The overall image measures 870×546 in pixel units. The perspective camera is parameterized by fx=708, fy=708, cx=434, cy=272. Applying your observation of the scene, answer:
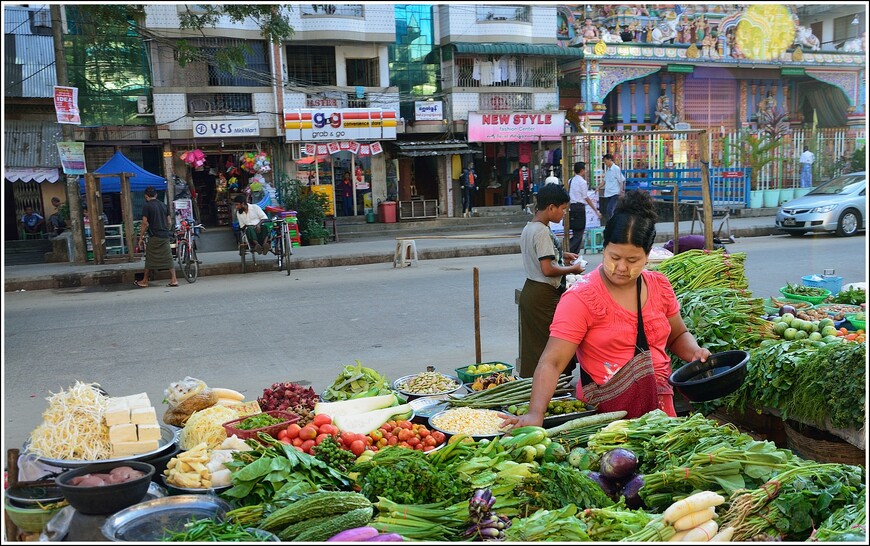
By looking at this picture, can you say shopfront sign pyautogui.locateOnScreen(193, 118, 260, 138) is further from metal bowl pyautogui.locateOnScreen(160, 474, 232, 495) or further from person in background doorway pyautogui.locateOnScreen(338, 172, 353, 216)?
metal bowl pyautogui.locateOnScreen(160, 474, 232, 495)

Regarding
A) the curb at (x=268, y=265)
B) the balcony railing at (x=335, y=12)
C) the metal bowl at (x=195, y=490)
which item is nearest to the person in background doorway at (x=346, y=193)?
the balcony railing at (x=335, y=12)

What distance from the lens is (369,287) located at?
1205cm

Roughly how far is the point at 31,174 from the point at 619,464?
2000 centimetres

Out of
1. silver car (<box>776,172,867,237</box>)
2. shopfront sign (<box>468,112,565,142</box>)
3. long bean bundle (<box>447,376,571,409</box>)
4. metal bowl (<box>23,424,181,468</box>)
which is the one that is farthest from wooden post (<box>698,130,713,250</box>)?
shopfront sign (<box>468,112,565,142</box>)

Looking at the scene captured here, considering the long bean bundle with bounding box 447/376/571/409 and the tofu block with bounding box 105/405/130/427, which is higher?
the tofu block with bounding box 105/405/130/427

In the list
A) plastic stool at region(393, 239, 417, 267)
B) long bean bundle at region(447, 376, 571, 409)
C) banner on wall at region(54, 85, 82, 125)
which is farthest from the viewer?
plastic stool at region(393, 239, 417, 267)

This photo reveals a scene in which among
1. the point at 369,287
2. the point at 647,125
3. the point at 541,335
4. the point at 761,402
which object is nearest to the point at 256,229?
the point at 369,287

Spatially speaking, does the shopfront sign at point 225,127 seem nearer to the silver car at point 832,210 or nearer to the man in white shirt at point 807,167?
the silver car at point 832,210

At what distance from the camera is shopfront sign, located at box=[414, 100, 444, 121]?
23125 mm

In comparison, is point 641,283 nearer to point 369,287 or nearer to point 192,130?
point 369,287

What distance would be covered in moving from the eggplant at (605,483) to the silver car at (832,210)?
52.5 feet

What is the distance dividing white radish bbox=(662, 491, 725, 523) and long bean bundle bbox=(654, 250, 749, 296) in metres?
3.49

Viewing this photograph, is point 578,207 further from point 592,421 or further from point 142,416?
point 142,416

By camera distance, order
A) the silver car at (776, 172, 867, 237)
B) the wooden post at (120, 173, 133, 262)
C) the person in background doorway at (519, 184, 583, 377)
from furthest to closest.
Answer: the silver car at (776, 172, 867, 237) → the wooden post at (120, 173, 133, 262) → the person in background doorway at (519, 184, 583, 377)
